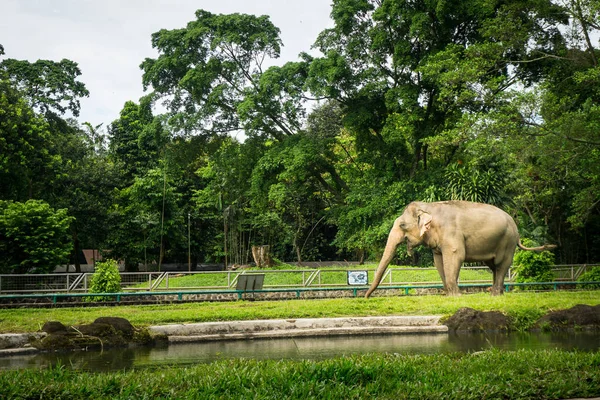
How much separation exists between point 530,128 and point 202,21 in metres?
21.8

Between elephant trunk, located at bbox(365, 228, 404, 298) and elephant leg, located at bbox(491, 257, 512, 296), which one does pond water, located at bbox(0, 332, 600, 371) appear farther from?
elephant leg, located at bbox(491, 257, 512, 296)

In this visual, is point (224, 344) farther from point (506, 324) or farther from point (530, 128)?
point (530, 128)

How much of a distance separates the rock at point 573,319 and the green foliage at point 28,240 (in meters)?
18.5

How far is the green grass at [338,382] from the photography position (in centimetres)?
651

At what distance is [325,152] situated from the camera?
36594 mm

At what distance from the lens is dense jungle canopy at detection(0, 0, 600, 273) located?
26.2 metres

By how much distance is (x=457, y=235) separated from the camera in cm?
1941

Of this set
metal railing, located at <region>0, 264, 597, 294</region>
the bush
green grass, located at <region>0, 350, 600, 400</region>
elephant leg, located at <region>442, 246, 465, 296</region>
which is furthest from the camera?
metal railing, located at <region>0, 264, 597, 294</region>

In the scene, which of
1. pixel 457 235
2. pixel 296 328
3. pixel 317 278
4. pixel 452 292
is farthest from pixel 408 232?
pixel 317 278

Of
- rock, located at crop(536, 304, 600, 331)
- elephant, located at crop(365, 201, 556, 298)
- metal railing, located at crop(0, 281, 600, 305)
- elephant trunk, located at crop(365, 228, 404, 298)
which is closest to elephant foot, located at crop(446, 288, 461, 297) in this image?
elephant, located at crop(365, 201, 556, 298)

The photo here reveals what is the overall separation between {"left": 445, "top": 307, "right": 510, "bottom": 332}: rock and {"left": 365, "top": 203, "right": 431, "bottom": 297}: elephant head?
500 cm

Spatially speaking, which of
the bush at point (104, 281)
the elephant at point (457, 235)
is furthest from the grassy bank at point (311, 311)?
the bush at point (104, 281)

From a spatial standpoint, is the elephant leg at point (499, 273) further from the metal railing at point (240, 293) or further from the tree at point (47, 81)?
the tree at point (47, 81)

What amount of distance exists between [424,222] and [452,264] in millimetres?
1528
